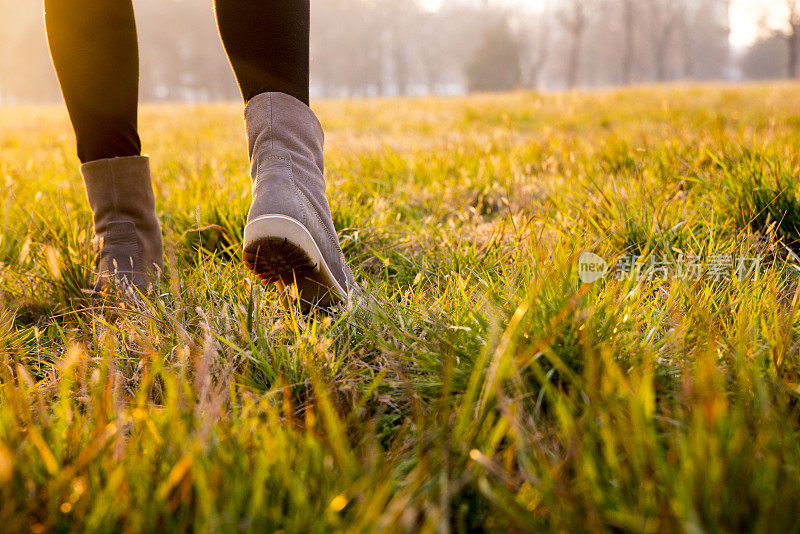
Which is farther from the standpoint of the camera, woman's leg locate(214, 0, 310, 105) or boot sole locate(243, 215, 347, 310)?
woman's leg locate(214, 0, 310, 105)

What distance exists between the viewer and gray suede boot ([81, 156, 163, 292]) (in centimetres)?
166

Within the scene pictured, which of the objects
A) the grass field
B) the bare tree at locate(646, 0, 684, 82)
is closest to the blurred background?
the bare tree at locate(646, 0, 684, 82)

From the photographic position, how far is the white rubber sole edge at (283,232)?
1215 mm

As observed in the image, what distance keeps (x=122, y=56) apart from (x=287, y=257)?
90 centimetres

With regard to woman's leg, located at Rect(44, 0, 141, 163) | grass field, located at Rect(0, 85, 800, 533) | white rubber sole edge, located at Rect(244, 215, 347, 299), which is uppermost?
woman's leg, located at Rect(44, 0, 141, 163)

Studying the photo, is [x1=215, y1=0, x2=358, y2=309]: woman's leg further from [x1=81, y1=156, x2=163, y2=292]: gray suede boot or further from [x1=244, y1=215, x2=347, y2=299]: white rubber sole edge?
[x1=81, y1=156, x2=163, y2=292]: gray suede boot

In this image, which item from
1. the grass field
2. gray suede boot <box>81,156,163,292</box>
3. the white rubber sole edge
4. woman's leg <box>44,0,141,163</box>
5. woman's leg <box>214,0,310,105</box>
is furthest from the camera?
gray suede boot <box>81,156,163,292</box>

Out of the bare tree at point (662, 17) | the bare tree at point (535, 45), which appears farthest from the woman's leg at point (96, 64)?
the bare tree at point (662, 17)

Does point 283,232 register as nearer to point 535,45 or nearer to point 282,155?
point 282,155

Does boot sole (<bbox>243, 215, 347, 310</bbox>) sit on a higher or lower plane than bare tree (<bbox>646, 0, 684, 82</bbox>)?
lower

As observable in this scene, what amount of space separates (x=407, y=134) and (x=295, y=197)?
436cm

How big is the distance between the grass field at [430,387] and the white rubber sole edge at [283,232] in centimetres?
14

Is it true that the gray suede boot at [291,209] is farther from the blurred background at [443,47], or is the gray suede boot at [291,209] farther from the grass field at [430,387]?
the blurred background at [443,47]

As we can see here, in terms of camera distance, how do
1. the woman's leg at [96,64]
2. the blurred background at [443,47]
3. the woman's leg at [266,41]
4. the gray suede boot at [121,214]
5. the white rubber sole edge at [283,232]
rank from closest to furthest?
the white rubber sole edge at [283,232], the woman's leg at [266,41], the woman's leg at [96,64], the gray suede boot at [121,214], the blurred background at [443,47]
